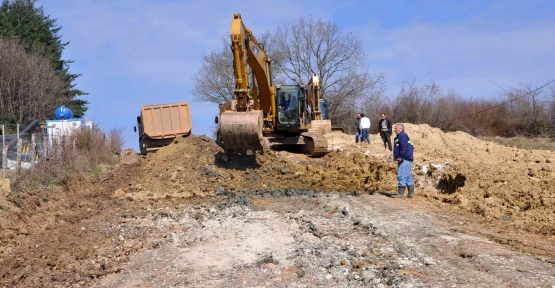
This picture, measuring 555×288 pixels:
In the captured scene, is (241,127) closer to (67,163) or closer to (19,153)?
(19,153)

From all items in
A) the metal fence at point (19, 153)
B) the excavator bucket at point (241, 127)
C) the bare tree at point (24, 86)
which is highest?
the bare tree at point (24, 86)

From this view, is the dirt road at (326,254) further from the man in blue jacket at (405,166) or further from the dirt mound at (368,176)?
the man in blue jacket at (405,166)

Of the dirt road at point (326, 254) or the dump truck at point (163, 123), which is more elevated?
the dump truck at point (163, 123)

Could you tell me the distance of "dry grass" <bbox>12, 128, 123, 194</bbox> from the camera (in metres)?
12.9

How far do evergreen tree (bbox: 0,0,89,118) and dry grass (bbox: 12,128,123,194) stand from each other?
1660cm

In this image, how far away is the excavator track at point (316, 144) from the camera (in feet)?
60.5

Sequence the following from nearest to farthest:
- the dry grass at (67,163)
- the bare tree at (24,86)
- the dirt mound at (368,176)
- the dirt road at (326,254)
Answer: the dirt road at (326,254), the dirt mound at (368,176), the dry grass at (67,163), the bare tree at (24,86)

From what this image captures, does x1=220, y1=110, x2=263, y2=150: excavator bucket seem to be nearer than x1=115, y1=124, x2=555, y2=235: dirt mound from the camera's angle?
No

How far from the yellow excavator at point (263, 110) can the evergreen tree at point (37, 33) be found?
79.5 ft

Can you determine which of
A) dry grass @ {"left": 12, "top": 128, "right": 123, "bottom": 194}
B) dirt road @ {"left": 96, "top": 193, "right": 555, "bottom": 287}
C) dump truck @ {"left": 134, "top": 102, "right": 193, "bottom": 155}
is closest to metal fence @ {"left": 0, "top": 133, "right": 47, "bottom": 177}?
dry grass @ {"left": 12, "top": 128, "right": 123, "bottom": 194}

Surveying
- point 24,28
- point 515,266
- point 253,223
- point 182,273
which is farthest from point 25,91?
point 515,266

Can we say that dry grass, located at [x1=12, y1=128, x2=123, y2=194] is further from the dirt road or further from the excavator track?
the excavator track

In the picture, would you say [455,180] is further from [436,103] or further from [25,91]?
[25,91]

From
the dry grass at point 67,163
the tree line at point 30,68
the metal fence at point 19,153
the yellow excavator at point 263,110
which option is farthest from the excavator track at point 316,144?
the tree line at point 30,68
